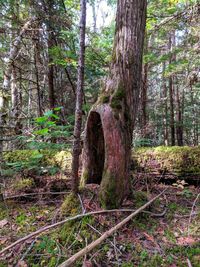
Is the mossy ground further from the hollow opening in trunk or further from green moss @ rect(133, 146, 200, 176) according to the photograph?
green moss @ rect(133, 146, 200, 176)

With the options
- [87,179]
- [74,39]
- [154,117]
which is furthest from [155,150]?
[154,117]

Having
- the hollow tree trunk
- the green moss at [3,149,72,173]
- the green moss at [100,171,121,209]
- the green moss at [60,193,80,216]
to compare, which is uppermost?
the hollow tree trunk

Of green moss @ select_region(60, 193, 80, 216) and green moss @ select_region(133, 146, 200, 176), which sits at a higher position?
green moss @ select_region(133, 146, 200, 176)

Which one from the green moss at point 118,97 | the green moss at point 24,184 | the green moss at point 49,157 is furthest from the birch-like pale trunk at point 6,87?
the green moss at point 118,97

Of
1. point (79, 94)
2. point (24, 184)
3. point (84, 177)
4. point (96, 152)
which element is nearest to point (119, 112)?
point (79, 94)

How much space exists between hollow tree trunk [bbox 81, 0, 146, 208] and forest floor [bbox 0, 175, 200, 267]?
0.33m

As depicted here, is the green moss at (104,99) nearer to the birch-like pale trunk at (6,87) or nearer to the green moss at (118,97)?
the green moss at (118,97)

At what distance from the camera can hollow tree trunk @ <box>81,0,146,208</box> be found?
2.95 meters

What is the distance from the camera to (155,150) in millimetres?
4902

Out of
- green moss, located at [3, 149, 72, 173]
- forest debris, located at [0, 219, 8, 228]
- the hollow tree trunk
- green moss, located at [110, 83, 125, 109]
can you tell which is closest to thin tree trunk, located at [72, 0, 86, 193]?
the hollow tree trunk

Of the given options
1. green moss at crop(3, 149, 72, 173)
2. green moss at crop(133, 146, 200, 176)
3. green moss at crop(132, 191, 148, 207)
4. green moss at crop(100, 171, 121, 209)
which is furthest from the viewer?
green moss at crop(3, 149, 72, 173)

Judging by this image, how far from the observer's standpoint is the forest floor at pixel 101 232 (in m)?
2.18

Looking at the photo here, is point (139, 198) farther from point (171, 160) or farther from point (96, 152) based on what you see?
point (171, 160)

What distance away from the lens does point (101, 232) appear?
2506mm
